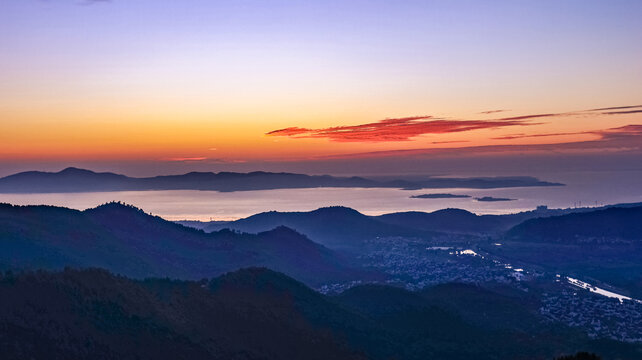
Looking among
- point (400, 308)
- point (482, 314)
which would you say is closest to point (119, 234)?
point (400, 308)

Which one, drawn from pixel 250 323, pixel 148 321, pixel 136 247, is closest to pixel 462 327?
pixel 250 323

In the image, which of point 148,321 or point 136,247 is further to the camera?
point 136,247

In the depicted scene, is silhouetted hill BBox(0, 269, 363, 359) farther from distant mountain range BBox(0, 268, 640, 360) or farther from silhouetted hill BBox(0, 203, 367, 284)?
silhouetted hill BBox(0, 203, 367, 284)

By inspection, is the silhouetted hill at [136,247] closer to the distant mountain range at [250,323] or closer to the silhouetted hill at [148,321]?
the silhouetted hill at [148,321]

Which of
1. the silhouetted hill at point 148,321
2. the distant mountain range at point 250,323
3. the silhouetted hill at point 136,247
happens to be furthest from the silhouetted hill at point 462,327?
the silhouetted hill at point 136,247

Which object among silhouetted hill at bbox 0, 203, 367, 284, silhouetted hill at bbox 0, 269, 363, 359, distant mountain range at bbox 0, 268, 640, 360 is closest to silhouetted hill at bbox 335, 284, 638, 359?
distant mountain range at bbox 0, 268, 640, 360

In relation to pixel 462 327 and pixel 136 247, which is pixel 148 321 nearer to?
pixel 462 327
